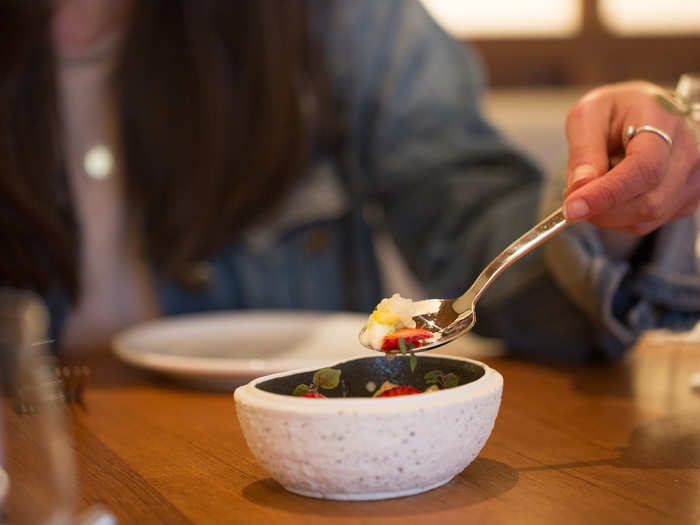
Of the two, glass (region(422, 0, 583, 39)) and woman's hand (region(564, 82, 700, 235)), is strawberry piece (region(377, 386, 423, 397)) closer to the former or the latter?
woman's hand (region(564, 82, 700, 235))

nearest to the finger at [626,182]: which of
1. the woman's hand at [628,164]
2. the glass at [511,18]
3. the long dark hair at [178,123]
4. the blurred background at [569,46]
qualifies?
the woman's hand at [628,164]

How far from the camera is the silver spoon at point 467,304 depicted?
0.49 m

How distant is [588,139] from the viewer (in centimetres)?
52

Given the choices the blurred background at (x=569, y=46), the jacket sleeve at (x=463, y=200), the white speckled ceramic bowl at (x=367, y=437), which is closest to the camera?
the white speckled ceramic bowl at (x=367, y=437)

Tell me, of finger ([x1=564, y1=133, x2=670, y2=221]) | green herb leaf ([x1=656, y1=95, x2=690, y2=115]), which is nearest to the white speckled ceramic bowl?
finger ([x1=564, y1=133, x2=670, y2=221])

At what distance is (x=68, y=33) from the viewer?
1227 millimetres

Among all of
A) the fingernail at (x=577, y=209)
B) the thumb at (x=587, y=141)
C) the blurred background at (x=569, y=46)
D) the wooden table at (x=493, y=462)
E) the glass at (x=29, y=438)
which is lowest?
the wooden table at (x=493, y=462)

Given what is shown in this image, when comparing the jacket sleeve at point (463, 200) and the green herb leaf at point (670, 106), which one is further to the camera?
the jacket sleeve at point (463, 200)

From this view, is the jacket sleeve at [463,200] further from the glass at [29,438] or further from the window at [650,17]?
the window at [650,17]

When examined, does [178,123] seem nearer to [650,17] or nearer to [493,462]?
[493,462]

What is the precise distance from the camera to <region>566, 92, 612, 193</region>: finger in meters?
0.50

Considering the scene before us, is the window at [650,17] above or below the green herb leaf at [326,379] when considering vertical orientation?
above

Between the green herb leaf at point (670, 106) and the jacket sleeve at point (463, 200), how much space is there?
0.54ft

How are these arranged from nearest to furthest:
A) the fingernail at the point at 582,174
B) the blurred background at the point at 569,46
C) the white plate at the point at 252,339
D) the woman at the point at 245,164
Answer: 1. the fingernail at the point at 582,174
2. the white plate at the point at 252,339
3. the woman at the point at 245,164
4. the blurred background at the point at 569,46
